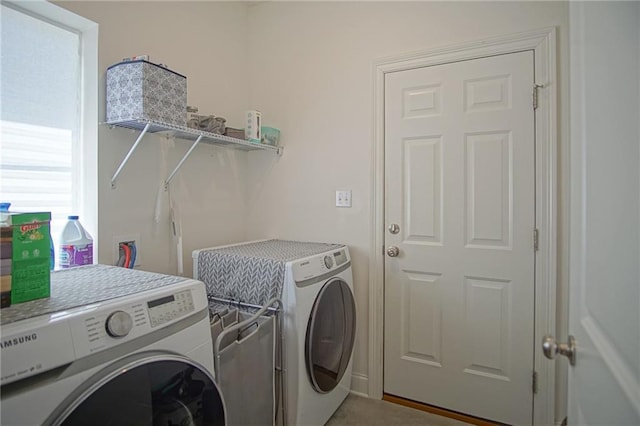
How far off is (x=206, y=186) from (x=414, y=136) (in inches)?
51.8

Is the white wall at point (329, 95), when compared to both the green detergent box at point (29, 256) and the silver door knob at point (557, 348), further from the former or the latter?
the green detergent box at point (29, 256)

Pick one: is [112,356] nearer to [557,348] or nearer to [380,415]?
[557,348]

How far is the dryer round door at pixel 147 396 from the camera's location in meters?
0.78

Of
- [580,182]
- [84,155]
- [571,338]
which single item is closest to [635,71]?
[580,182]

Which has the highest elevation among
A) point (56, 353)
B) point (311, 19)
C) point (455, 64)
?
point (311, 19)

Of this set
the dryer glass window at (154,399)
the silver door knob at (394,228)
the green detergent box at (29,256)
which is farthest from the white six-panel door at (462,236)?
the green detergent box at (29,256)

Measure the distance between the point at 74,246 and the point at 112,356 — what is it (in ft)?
2.75

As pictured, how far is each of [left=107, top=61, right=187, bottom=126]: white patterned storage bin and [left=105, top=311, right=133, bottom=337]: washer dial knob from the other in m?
0.94

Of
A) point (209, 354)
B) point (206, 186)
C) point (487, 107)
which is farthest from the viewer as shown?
point (206, 186)

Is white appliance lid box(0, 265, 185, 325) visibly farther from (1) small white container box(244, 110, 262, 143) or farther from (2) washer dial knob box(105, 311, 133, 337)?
(1) small white container box(244, 110, 262, 143)

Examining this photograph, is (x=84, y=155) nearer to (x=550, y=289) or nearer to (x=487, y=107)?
(x=487, y=107)

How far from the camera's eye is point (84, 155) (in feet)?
5.49

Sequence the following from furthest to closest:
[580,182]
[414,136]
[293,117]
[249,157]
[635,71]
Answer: [249,157], [293,117], [414,136], [580,182], [635,71]

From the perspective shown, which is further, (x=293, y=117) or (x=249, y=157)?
(x=249, y=157)
